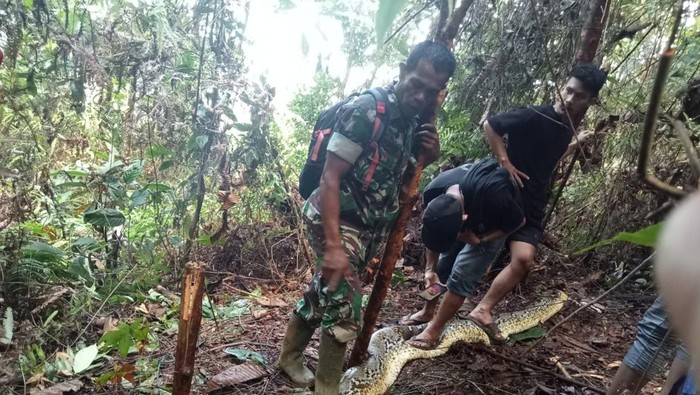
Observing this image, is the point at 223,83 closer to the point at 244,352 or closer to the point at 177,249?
the point at 177,249

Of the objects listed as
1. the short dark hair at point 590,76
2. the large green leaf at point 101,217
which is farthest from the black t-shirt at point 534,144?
the large green leaf at point 101,217

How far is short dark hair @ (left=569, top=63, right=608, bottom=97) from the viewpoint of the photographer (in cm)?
288

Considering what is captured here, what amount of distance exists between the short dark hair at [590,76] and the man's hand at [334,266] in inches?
76.0

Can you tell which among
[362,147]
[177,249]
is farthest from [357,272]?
[177,249]

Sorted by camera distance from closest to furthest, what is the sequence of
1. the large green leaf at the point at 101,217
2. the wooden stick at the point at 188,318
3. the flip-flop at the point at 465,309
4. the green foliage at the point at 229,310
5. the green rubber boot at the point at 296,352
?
the wooden stick at the point at 188,318 → the green rubber boot at the point at 296,352 → the large green leaf at the point at 101,217 → the green foliage at the point at 229,310 → the flip-flop at the point at 465,309

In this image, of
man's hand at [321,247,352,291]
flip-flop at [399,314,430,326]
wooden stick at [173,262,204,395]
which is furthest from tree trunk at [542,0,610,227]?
wooden stick at [173,262,204,395]

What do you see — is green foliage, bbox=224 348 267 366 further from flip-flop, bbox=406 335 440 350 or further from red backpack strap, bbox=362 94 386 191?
red backpack strap, bbox=362 94 386 191

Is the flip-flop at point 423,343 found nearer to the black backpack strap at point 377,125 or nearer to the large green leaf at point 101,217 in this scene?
the black backpack strap at point 377,125

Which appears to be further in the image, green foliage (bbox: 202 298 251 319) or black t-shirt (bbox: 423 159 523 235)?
green foliage (bbox: 202 298 251 319)

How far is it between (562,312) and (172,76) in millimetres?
3684

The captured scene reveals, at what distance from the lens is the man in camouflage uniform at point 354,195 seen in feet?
7.21

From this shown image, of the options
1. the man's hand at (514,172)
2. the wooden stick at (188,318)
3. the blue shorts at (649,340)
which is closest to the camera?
the wooden stick at (188,318)

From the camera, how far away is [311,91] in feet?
22.3

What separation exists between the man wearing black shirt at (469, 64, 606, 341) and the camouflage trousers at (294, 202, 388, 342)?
47.7 inches
